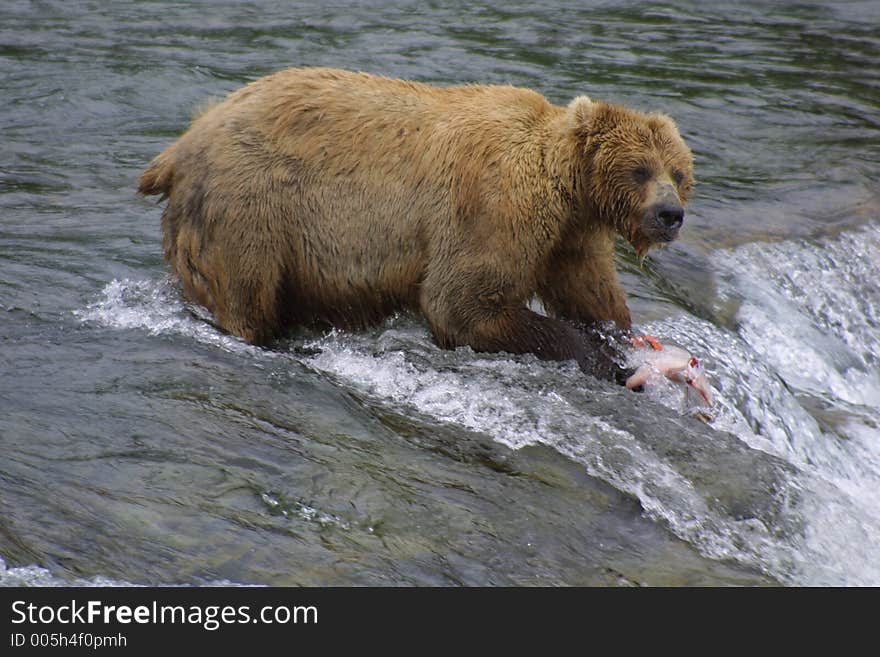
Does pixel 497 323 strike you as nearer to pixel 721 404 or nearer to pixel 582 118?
pixel 582 118

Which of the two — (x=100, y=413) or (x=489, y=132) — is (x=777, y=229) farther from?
(x=100, y=413)

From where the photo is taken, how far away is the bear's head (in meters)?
5.86

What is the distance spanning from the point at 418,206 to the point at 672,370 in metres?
1.48

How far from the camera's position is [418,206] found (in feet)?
20.5

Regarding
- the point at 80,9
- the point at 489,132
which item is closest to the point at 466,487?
the point at 489,132

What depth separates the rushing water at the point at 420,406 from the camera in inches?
183

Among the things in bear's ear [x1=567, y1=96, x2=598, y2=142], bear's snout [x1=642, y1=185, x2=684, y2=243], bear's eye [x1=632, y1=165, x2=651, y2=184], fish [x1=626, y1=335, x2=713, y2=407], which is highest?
bear's ear [x1=567, y1=96, x2=598, y2=142]

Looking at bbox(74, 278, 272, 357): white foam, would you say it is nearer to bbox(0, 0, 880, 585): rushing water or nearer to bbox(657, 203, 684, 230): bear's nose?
bbox(0, 0, 880, 585): rushing water

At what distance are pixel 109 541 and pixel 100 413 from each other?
1163mm

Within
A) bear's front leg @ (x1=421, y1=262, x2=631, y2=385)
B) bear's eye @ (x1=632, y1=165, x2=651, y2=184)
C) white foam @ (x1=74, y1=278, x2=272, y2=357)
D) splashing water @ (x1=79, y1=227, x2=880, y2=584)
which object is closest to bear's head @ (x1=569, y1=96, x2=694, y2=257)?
bear's eye @ (x1=632, y1=165, x2=651, y2=184)

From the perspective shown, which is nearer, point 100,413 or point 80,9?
point 100,413

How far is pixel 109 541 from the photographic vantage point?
4434mm
